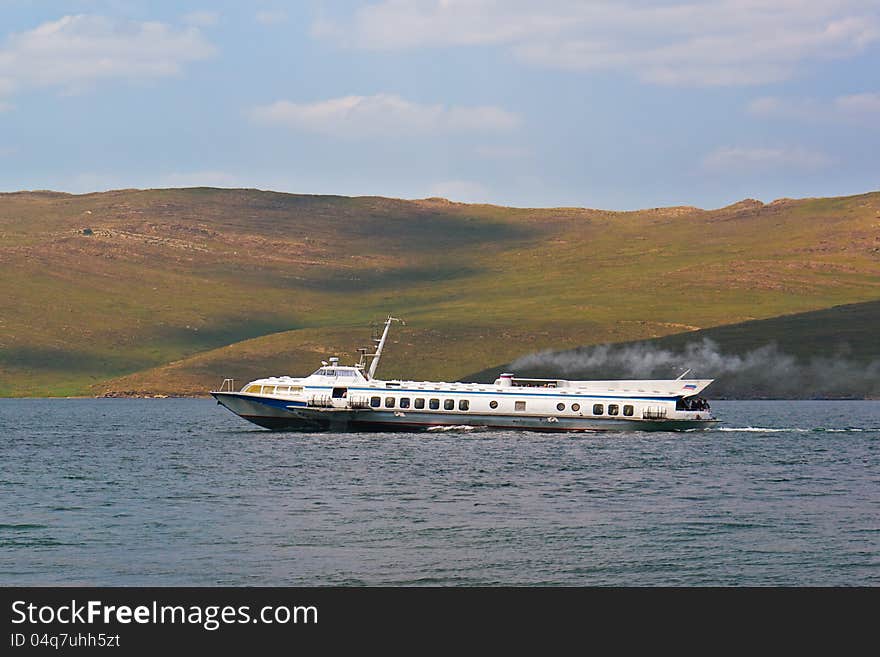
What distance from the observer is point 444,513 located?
64.4 metres

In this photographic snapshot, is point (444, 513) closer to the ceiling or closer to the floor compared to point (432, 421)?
closer to the floor

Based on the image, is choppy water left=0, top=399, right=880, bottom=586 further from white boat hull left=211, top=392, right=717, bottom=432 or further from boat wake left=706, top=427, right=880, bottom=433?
boat wake left=706, top=427, right=880, bottom=433

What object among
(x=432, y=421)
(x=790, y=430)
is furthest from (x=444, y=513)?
(x=790, y=430)

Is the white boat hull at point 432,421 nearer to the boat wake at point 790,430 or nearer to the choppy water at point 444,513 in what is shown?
the choppy water at point 444,513

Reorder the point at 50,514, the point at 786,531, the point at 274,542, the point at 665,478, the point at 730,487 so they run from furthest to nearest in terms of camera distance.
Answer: the point at 665,478, the point at 730,487, the point at 50,514, the point at 786,531, the point at 274,542

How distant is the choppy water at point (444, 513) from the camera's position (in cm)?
4812

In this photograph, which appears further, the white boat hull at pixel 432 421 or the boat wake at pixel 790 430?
the boat wake at pixel 790 430

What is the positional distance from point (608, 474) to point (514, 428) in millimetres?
36944

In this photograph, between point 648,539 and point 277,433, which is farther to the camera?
point 277,433

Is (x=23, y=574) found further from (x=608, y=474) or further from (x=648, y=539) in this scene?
(x=608, y=474)

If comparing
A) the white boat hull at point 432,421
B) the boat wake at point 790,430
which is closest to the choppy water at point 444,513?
the white boat hull at point 432,421

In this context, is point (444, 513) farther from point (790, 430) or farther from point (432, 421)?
point (790, 430)

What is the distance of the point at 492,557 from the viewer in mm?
50875
